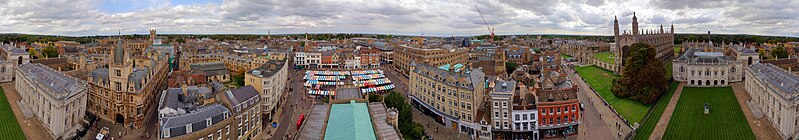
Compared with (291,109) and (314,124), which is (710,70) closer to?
(291,109)

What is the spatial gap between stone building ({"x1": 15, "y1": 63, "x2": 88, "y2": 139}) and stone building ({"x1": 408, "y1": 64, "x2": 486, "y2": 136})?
120 ft

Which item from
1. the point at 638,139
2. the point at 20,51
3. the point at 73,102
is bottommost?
the point at 638,139

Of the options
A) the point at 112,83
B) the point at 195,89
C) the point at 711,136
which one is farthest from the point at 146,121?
the point at 711,136

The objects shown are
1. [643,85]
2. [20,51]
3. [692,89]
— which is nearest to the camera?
[643,85]

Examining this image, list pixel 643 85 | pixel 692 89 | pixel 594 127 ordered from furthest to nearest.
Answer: pixel 692 89
pixel 643 85
pixel 594 127

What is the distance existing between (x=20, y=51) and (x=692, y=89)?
328 ft

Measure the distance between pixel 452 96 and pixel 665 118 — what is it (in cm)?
2354

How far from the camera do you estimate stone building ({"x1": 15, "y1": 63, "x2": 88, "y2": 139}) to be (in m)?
44.5

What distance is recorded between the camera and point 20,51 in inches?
3007

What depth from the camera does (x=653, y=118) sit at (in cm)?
5494

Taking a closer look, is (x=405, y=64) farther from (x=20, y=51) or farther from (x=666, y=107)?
(x=20, y=51)

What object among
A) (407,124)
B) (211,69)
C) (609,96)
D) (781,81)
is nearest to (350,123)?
(407,124)

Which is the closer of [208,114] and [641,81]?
[208,114]

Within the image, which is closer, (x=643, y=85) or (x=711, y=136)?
(x=711, y=136)
